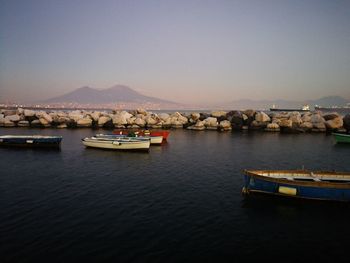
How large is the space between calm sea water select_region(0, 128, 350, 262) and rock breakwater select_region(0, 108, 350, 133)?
5029 cm

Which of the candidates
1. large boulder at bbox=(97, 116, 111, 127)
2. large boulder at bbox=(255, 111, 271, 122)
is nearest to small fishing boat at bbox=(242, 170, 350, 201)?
large boulder at bbox=(255, 111, 271, 122)

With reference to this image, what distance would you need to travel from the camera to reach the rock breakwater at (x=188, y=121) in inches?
3216

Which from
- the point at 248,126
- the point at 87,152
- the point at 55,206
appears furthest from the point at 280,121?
the point at 55,206

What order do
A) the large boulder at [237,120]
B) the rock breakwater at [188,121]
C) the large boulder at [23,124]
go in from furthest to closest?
the large boulder at [23,124] < the large boulder at [237,120] < the rock breakwater at [188,121]

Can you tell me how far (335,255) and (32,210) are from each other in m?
20.1

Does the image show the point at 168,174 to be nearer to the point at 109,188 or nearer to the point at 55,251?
the point at 109,188

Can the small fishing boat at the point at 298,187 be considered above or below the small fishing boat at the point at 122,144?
below

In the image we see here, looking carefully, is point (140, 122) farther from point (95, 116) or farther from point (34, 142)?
point (34, 142)

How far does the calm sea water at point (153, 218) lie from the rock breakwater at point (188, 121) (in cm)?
5029

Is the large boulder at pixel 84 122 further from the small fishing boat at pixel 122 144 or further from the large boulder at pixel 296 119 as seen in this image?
the large boulder at pixel 296 119

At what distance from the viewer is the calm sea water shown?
14.5 m

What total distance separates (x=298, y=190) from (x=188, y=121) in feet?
231

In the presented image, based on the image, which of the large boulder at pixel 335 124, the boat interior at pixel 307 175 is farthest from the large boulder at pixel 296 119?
the boat interior at pixel 307 175

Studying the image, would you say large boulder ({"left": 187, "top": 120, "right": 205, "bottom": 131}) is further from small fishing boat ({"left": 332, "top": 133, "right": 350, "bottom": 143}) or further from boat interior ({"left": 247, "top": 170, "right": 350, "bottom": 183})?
boat interior ({"left": 247, "top": 170, "right": 350, "bottom": 183})
